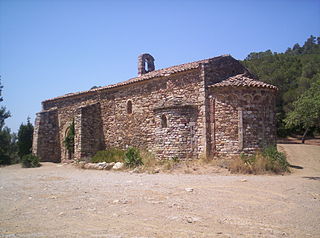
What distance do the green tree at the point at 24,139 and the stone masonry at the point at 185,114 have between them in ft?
22.6

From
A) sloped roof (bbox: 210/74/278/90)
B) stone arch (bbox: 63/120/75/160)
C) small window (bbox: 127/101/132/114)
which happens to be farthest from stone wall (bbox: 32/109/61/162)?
sloped roof (bbox: 210/74/278/90)

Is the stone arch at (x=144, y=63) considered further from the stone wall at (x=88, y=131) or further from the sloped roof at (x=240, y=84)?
the sloped roof at (x=240, y=84)

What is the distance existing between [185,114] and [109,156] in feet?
17.0

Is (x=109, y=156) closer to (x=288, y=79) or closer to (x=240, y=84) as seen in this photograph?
(x=240, y=84)

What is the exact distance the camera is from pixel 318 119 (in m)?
10.3

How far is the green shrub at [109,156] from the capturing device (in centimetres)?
1527

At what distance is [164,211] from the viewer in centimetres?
532

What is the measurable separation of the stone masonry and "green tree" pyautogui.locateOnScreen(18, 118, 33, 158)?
22.6ft

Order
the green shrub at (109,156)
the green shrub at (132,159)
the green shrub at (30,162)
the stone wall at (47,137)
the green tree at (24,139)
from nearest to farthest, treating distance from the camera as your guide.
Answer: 1. the green shrub at (132,159)
2. the green shrub at (109,156)
3. the green shrub at (30,162)
4. the stone wall at (47,137)
5. the green tree at (24,139)

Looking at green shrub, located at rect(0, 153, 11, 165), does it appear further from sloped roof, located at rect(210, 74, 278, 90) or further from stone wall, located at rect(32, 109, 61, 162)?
sloped roof, located at rect(210, 74, 278, 90)

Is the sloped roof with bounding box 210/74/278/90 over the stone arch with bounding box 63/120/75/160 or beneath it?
over

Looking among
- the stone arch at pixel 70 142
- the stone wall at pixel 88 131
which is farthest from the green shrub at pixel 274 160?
the stone arch at pixel 70 142

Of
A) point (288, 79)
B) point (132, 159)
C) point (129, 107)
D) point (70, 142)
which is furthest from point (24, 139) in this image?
point (288, 79)

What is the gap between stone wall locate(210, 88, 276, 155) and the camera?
40.5 feet
